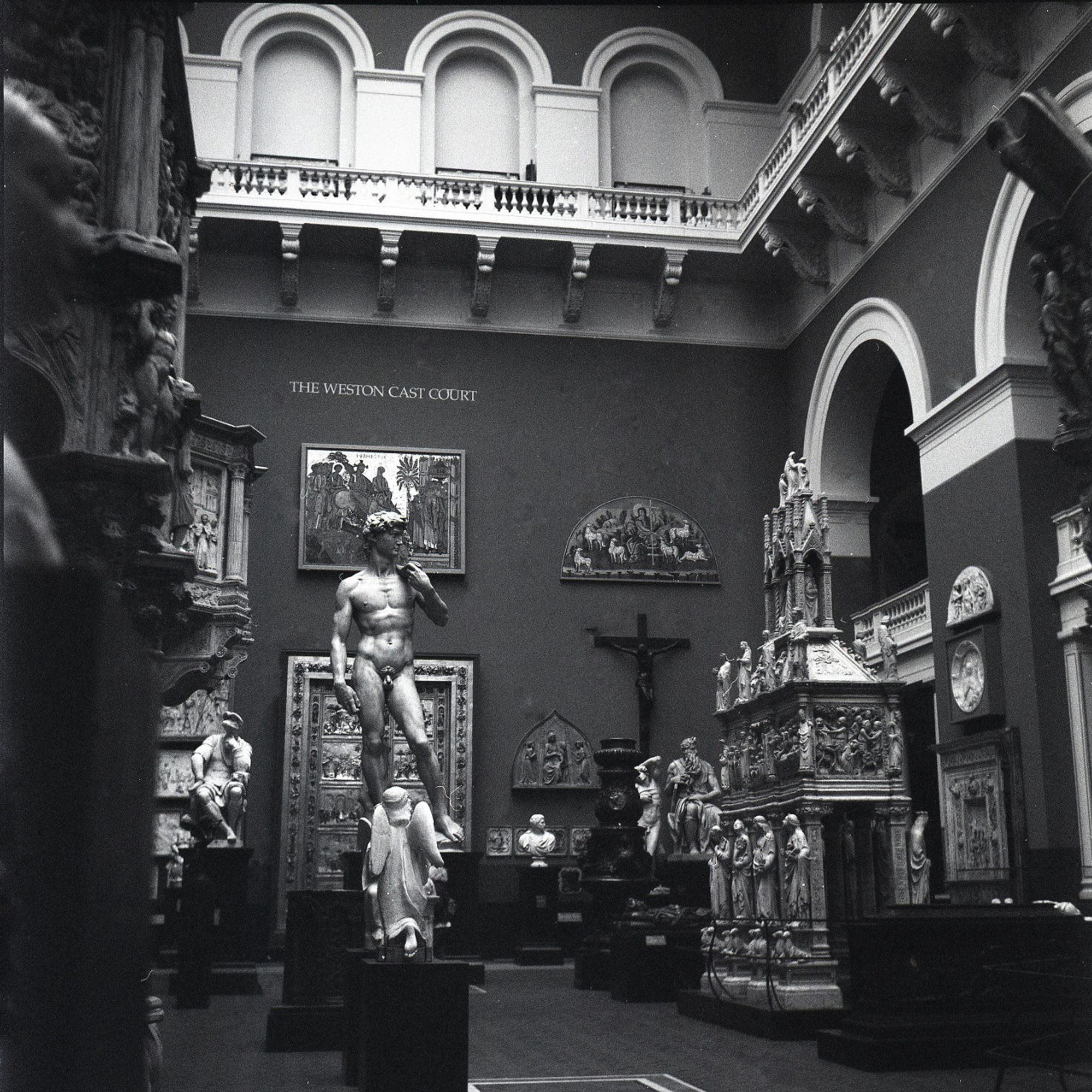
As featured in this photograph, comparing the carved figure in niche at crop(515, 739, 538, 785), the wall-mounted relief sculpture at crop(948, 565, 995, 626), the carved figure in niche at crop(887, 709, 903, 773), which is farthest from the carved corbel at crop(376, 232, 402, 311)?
the carved figure in niche at crop(887, 709, 903, 773)

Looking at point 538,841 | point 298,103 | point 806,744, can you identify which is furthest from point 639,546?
point 806,744

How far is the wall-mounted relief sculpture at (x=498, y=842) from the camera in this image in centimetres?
1691

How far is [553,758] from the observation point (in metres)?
17.3

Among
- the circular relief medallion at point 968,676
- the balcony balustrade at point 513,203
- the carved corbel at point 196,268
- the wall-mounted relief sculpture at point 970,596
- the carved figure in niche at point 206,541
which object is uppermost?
the balcony balustrade at point 513,203

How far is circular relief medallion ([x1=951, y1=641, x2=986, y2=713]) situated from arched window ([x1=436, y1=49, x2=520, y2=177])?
28.3 feet

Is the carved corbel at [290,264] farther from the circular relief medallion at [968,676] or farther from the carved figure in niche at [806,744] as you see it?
the carved figure in niche at [806,744]

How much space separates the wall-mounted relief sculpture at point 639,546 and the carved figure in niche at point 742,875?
8415 millimetres

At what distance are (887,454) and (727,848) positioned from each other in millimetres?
11589

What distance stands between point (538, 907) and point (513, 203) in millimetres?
9072

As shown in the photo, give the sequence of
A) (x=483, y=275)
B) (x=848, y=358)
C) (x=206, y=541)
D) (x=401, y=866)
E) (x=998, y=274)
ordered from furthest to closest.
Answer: (x=483, y=275) → (x=848, y=358) → (x=206, y=541) → (x=998, y=274) → (x=401, y=866)

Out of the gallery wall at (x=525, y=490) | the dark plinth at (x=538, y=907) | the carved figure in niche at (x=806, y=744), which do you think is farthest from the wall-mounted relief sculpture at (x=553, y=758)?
the carved figure in niche at (x=806, y=744)

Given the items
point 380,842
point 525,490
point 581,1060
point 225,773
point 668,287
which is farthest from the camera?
point 668,287

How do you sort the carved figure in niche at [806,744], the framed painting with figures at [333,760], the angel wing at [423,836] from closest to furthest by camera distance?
the angel wing at [423,836]
the carved figure in niche at [806,744]
the framed painting with figures at [333,760]

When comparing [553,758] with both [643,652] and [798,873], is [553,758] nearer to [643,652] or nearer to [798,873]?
[643,652]
